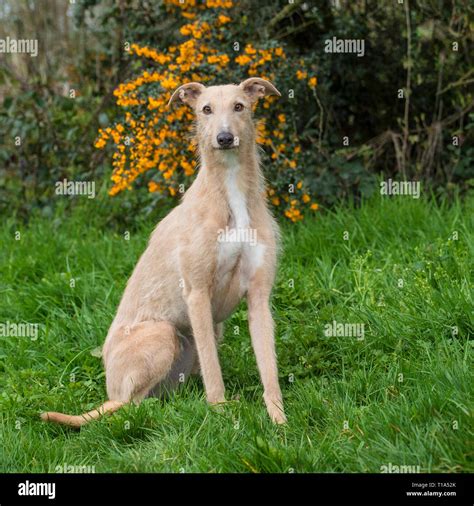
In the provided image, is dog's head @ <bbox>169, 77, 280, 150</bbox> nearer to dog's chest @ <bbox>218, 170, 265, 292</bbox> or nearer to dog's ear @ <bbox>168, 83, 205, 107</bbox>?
dog's ear @ <bbox>168, 83, 205, 107</bbox>

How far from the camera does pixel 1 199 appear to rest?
9.72m

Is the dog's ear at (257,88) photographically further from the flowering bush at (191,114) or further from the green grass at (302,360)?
the flowering bush at (191,114)

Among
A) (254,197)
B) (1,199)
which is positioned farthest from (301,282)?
(1,199)

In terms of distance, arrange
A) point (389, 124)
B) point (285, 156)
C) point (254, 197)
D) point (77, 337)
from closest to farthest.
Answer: point (254, 197) → point (77, 337) → point (285, 156) → point (389, 124)

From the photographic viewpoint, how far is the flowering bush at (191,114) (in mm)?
7855

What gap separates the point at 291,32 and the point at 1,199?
12.2 ft

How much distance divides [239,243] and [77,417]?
1463 millimetres

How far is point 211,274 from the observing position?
5.41m

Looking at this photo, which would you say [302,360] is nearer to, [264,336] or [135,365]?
[264,336]

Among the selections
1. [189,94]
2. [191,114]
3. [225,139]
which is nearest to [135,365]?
[225,139]

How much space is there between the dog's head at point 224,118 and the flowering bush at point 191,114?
2.12m

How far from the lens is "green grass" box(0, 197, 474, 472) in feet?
14.9

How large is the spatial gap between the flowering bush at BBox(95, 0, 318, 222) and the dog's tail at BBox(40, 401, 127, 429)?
9.86 feet
